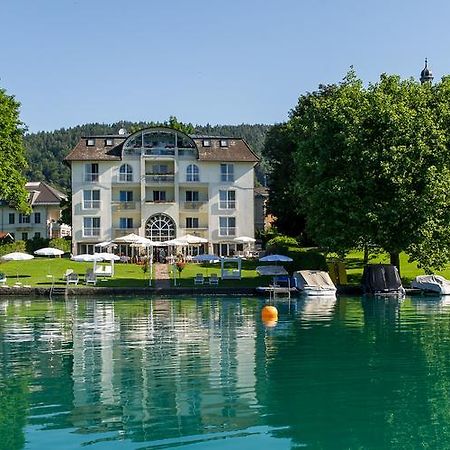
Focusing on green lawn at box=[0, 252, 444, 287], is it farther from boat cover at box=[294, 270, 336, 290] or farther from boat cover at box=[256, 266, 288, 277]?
boat cover at box=[294, 270, 336, 290]

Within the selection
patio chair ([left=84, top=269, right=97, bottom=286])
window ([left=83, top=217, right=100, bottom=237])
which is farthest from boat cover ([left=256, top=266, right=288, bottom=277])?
window ([left=83, top=217, right=100, bottom=237])

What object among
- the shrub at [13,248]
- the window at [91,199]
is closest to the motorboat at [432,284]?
the window at [91,199]

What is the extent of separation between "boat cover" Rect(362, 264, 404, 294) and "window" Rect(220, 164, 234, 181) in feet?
108

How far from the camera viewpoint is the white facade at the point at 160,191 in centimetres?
7700

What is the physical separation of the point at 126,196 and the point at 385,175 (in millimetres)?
37930

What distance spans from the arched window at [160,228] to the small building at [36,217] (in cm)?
2332

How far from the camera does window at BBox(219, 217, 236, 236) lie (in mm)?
78375

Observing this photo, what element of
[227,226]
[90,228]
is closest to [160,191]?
[227,226]

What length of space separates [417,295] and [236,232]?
3260cm

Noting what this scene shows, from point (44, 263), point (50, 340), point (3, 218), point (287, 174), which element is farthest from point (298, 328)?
point (3, 218)

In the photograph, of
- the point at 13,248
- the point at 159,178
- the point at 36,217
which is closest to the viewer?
the point at 13,248

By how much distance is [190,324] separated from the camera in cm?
3089

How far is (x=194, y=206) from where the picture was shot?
78.4 m

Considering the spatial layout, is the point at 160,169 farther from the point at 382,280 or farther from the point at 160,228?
the point at 382,280
